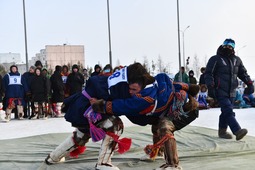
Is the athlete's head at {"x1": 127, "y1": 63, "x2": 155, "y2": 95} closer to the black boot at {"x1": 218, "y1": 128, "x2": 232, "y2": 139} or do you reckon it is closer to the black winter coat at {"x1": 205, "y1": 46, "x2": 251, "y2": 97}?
the black winter coat at {"x1": 205, "y1": 46, "x2": 251, "y2": 97}

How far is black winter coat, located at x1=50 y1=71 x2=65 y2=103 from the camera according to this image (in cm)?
1004

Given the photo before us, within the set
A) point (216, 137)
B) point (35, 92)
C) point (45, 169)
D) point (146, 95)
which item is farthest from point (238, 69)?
point (35, 92)

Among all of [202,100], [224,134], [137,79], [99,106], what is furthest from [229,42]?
[202,100]

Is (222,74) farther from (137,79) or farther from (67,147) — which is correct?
(67,147)

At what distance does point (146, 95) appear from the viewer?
3.40 meters

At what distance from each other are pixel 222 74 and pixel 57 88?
5.62m

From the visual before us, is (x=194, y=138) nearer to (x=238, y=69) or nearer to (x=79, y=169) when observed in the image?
(x=238, y=69)

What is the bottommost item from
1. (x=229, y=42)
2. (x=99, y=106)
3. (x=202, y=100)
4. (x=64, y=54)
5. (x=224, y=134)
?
(x=202, y=100)

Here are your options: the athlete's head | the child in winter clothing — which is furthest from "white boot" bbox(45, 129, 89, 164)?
the child in winter clothing

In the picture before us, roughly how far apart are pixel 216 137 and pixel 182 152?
119 cm

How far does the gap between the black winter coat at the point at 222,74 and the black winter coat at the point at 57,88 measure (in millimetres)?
5448

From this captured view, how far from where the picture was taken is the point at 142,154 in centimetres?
440

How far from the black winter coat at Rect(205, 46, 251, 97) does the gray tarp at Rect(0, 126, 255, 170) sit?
0.69 m

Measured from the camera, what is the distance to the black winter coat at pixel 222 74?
5.39 m
